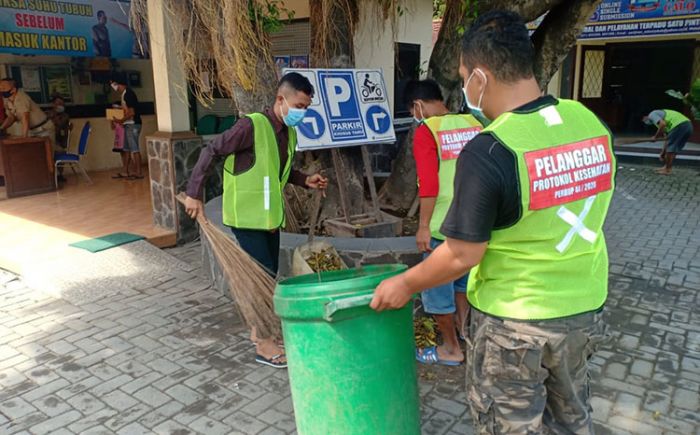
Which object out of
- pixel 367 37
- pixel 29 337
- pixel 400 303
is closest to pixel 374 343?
→ pixel 400 303

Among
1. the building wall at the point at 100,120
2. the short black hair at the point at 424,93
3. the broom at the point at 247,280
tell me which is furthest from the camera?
the building wall at the point at 100,120

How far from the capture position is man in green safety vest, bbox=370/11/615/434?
1.61 metres

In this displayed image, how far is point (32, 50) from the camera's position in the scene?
302 inches

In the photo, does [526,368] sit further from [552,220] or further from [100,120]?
[100,120]

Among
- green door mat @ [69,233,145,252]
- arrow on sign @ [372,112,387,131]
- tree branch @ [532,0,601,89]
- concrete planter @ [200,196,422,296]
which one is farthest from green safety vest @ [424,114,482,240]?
green door mat @ [69,233,145,252]

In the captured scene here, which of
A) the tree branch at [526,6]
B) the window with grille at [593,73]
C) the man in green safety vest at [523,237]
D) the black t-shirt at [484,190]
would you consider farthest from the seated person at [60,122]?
the window with grille at [593,73]

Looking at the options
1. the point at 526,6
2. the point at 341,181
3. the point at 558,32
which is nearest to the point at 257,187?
the point at 341,181

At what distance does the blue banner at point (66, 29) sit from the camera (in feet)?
24.2

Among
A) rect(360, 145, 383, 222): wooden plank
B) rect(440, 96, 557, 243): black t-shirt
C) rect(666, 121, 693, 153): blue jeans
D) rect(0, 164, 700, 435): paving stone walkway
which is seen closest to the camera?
rect(440, 96, 557, 243): black t-shirt

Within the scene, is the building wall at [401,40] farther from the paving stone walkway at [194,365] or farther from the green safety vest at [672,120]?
the paving stone walkway at [194,365]

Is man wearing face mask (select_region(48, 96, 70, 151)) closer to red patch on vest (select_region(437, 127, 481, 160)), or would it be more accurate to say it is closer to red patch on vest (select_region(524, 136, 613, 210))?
red patch on vest (select_region(437, 127, 481, 160))

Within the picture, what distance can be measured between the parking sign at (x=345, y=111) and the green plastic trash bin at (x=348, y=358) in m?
2.62

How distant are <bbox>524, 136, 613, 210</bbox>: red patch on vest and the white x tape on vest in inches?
1.1

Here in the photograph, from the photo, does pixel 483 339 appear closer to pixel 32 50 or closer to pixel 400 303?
pixel 400 303
